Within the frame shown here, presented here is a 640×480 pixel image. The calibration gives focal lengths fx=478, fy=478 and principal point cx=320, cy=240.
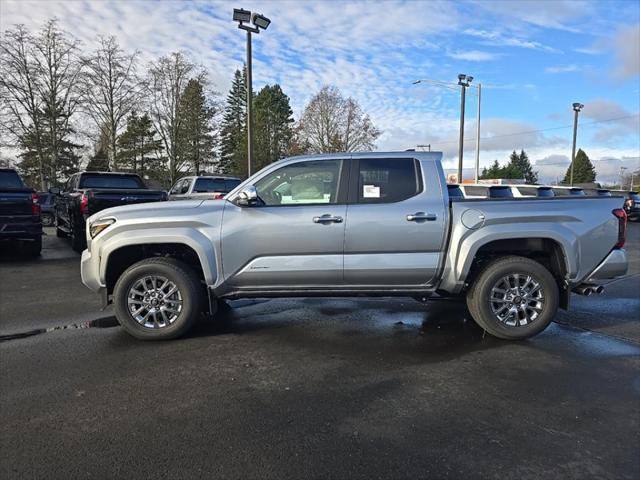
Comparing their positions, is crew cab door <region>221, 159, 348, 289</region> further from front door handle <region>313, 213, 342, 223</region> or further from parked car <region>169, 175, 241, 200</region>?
parked car <region>169, 175, 241, 200</region>

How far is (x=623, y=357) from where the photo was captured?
15.3ft

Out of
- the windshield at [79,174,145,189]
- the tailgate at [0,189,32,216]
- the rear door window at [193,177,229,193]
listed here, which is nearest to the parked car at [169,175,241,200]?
the rear door window at [193,177,229,193]

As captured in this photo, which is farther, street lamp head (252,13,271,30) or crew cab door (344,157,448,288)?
street lamp head (252,13,271,30)

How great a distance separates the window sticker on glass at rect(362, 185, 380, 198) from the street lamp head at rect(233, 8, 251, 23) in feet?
42.0

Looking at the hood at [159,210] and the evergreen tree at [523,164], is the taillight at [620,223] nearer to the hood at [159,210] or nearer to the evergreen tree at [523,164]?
the hood at [159,210]

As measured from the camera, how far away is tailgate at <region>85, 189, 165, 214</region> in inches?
406

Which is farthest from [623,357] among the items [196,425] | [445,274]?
[196,425]

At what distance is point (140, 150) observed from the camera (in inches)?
1972

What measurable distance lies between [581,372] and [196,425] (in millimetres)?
3317

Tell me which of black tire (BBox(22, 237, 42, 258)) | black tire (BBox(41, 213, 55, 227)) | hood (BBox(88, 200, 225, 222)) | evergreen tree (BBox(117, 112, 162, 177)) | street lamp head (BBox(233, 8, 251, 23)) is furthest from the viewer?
evergreen tree (BBox(117, 112, 162, 177))

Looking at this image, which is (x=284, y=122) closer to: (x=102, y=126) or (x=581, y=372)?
(x=102, y=126)

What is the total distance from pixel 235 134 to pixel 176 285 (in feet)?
199

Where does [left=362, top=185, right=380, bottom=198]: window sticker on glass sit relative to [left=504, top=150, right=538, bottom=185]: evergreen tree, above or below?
below

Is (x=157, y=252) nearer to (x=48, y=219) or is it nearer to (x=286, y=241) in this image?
(x=286, y=241)
